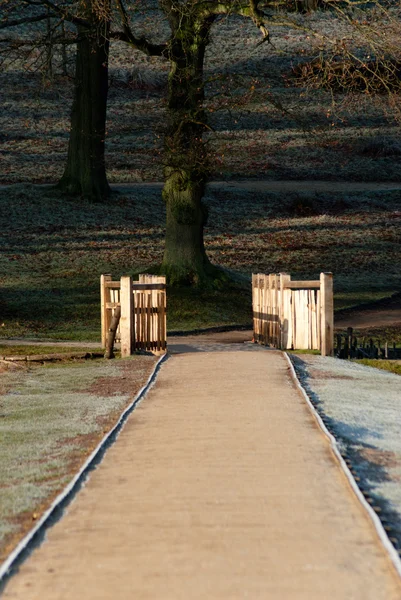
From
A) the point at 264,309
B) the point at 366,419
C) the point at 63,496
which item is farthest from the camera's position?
the point at 264,309

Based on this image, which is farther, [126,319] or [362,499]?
[126,319]

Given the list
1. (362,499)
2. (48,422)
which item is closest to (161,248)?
(48,422)

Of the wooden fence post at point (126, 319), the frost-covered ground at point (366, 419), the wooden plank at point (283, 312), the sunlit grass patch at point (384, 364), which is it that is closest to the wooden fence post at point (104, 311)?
the wooden fence post at point (126, 319)

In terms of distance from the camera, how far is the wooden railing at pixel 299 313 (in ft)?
65.4

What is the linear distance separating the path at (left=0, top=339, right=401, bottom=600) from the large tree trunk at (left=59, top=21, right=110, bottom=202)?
32295mm

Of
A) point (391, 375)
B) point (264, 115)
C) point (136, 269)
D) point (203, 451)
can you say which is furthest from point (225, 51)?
point (203, 451)

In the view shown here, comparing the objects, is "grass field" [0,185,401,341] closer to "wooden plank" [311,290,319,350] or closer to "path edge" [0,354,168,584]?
"wooden plank" [311,290,319,350]

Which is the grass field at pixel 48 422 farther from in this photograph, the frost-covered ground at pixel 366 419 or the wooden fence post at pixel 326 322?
the wooden fence post at pixel 326 322

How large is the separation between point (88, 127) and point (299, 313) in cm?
2462

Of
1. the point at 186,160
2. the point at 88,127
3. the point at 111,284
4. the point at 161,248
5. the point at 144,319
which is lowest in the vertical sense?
the point at 144,319

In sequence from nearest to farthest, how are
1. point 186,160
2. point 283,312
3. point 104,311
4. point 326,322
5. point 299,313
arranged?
1. point 326,322
2. point 299,313
3. point 283,312
4. point 104,311
5. point 186,160

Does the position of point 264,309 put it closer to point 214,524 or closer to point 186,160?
point 186,160

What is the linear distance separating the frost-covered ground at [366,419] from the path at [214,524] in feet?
0.88

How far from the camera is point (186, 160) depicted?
98.4ft
